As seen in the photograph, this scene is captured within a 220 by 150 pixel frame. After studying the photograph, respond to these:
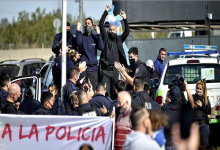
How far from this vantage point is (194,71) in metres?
13.1

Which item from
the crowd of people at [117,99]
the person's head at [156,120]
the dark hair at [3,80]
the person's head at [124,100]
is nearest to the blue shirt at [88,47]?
the crowd of people at [117,99]

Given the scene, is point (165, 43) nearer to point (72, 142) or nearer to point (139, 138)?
point (72, 142)

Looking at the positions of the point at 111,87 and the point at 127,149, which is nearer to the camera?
the point at 127,149

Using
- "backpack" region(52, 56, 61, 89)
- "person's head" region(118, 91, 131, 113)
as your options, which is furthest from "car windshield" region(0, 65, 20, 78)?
"person's head" region(118, 91, 131, 113)

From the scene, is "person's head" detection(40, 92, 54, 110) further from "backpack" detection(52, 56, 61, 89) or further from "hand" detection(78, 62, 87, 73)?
"backpack" detection(52, 56, 61, 89)

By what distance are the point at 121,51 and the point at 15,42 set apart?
65.4 metres

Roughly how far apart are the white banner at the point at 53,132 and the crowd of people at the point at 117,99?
23cm

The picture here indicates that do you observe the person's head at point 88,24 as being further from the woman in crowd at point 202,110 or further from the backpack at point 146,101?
the backpack at point 146,101

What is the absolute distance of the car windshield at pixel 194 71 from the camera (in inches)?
513

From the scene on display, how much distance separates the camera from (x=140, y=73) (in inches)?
453

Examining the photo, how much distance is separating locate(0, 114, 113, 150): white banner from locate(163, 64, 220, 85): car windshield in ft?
→ 14.7

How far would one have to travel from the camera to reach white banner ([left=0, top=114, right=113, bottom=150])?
895 cm

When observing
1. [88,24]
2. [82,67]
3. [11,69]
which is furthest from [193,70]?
[11,69]

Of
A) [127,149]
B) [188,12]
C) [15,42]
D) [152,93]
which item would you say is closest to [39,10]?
[15,42]
